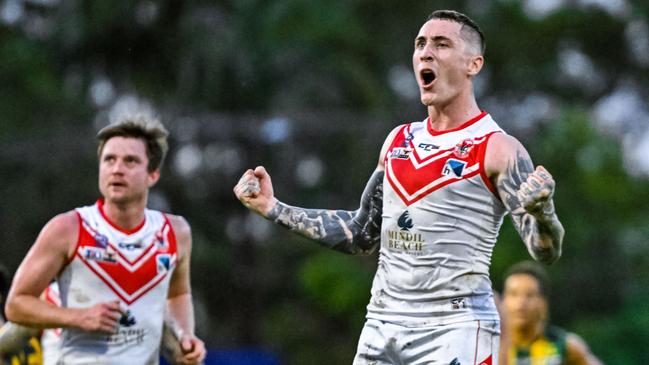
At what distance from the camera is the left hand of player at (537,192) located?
5.47 metres

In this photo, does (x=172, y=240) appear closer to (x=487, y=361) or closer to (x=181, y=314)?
(x=181, y=314)

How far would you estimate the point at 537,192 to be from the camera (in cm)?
547

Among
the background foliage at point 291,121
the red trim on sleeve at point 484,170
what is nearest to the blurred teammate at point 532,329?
the red trim on sleeve at point 484,170

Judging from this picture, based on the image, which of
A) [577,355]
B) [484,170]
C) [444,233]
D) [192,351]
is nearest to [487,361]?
[444,233]

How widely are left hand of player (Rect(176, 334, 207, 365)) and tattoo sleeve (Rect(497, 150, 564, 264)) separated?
2.33 m

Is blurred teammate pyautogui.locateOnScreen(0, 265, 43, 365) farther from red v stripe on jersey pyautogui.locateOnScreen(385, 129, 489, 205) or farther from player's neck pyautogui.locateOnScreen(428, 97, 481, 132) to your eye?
player's neck pyautogui.locateOnScreen(428, 97, 481, 132)

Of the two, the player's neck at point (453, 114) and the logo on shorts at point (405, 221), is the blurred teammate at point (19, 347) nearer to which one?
the logo on shorts at point (405, 221)

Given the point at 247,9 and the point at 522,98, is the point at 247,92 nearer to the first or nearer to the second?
the point at 247,9

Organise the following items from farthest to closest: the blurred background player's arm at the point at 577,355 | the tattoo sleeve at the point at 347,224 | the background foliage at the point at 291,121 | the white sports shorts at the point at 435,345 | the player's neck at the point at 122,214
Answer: the background foliage at the point at 291,121, the blurred background player's arm at the point at 577,355, the player's neck at the point at 122,214, the tattoo sleeve at the point at 347,224, the white sports shorts at the point at 435,345

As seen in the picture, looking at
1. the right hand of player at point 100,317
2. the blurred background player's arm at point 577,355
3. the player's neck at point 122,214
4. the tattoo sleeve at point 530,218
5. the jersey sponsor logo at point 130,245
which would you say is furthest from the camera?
the blurred background player's arm at point 577,355

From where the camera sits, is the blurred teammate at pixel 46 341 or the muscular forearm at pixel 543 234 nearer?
the muscular forearm at pixel 543 234

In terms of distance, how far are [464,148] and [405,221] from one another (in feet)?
1.36

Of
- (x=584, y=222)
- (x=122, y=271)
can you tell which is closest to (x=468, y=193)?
(x=122, y=271)

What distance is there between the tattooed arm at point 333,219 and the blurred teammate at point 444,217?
0.11 m
